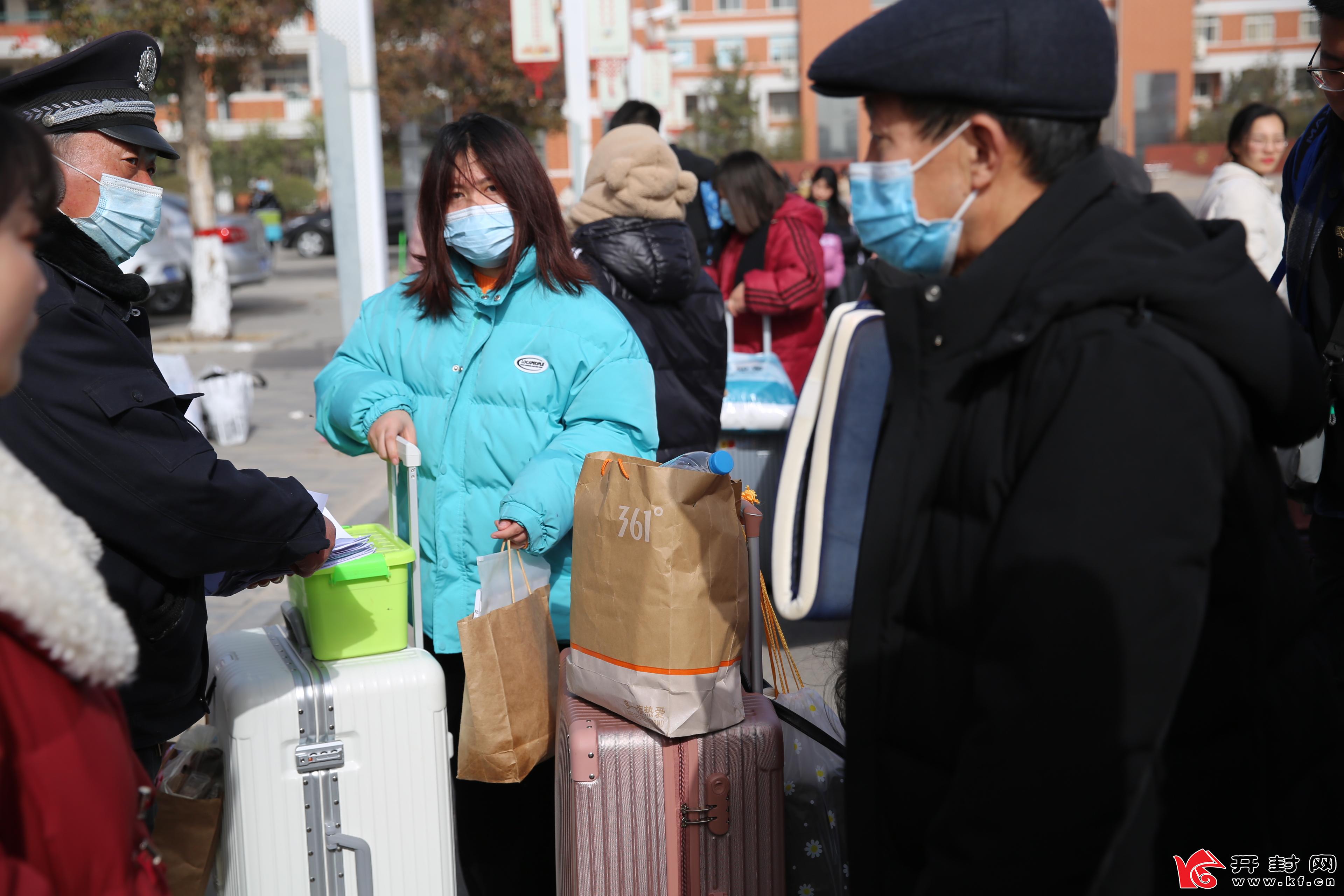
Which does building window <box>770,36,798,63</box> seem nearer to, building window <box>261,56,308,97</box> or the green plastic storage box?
building window <box>261,56,308,97</box>

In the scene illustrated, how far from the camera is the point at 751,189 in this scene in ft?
21.5

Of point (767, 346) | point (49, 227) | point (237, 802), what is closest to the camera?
point (49, 227)

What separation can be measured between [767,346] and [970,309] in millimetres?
5189

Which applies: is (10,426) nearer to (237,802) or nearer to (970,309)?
(237,802)

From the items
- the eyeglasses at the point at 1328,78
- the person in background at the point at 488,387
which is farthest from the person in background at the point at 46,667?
the eyeglasses at the point at 1328,78

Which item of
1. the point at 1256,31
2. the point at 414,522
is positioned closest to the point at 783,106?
the point at 1256,31

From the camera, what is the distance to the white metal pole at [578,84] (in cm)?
1286

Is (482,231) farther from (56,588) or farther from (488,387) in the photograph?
(56,588)

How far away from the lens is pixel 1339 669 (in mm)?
2279

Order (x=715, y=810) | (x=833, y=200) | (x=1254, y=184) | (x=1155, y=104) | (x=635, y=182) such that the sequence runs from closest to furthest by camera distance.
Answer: (x=715, y=810), (x=635, y=182), (x=1254, y=184), (x=833, y=200), (x=1155, y=104)

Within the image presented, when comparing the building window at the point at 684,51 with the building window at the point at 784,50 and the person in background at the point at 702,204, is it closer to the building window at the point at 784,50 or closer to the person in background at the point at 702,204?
the building window at the point at 784,50

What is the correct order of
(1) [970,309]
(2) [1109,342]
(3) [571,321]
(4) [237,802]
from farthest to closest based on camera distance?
1. (3) [571,321]
2. (4) [237,802]
3. (1) [970,309]
4. (2) [1109,342]

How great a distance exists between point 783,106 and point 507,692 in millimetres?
73215

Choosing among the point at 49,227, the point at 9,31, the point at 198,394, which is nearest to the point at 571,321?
the point at 198,394
